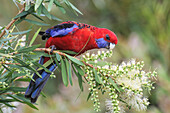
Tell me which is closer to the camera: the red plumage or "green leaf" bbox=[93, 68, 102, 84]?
"green leaf" bbox=[93, 68, 102, 84]


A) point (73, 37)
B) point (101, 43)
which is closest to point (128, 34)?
point (101, 43)

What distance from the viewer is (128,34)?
471 centimetres

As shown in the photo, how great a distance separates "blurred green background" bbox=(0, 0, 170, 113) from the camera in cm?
340

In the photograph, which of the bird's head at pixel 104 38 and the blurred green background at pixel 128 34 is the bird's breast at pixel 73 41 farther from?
the blurred green background at pixel 128 34

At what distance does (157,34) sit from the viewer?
4422mm

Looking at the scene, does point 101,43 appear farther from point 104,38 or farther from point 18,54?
point 18,54

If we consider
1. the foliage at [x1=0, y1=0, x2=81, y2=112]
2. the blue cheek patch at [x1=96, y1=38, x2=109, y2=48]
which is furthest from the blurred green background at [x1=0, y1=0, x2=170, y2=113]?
the foliage at [x1=0, y1=0, x2=81, y2=112]

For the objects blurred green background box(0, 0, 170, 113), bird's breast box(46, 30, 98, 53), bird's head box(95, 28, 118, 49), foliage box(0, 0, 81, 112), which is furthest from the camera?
blurred green background box(0, 0, 170, 113)

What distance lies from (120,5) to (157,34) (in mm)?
862

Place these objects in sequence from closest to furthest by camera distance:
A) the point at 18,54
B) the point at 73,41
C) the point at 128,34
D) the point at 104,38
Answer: the point at 18,54, the point at 73,41, the point at 104,38, the point at 128,34

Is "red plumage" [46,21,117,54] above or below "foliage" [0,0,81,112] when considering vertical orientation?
above

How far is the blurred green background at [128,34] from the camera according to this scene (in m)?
3.40

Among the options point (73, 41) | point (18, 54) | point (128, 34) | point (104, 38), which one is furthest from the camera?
point (128, 34)

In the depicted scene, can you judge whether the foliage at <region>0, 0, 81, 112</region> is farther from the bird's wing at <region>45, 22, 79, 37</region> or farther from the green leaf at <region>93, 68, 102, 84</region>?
the bird's wing at <region>45, 22, 79, 37</region>
